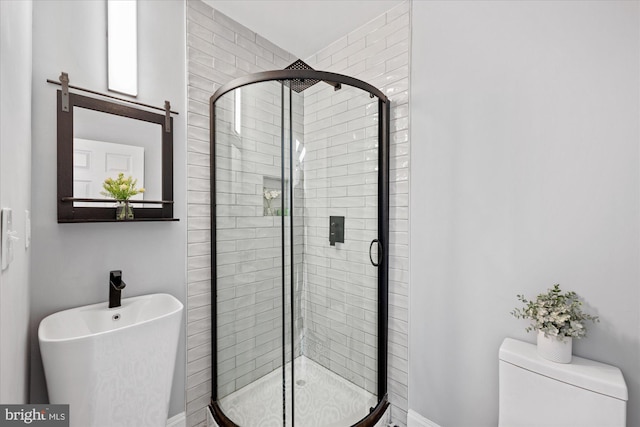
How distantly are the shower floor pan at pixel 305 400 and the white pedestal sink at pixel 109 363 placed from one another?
1.44ft

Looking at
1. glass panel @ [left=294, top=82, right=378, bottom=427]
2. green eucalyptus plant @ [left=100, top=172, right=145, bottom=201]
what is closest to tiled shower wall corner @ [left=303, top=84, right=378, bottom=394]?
glass panel @ [left=294, top=82, right=378, bottom=427]

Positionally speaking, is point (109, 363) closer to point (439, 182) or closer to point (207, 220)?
point (207, 220)

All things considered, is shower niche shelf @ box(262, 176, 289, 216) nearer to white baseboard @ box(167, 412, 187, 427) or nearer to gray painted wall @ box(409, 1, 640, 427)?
gray painted wall @ box(409, 1, 640, 427)

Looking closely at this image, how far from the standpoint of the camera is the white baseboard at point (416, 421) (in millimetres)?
1665

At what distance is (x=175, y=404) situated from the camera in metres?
1.65

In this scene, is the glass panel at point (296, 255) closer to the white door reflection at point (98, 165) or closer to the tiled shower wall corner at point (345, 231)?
the tiled shower wall corner at point (345, 231)

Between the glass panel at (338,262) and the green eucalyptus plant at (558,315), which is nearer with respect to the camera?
the green eucalyptus plant at (558,315)

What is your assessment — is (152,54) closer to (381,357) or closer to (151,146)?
(151,146)

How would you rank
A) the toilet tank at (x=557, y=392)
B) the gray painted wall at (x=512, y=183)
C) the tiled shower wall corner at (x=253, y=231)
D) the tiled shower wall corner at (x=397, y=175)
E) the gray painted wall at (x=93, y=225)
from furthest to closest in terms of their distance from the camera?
the tiled shower wall corner at (x=397, y=175), the tiled shower wall corner at (x=253, y=231), the gray painted wall at (x=93, y=225), the gray painted wall at (x=512, y=183), the toilet tank at (x=557, y=392)

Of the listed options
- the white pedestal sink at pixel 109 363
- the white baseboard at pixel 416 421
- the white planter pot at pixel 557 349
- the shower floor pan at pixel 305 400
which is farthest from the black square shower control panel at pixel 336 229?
the white baseboard at pixel 416 421

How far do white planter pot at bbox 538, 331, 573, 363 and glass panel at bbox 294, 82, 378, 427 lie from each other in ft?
2.71

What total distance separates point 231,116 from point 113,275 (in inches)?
38.9

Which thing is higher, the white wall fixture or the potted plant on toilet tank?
the white wall fixture

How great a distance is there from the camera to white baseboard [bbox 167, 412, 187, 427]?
5.29 feet
